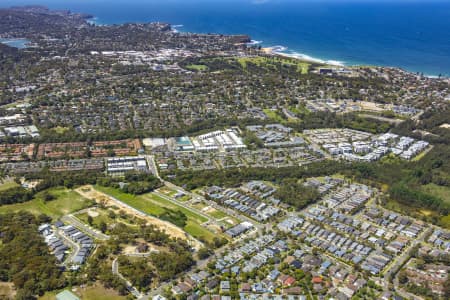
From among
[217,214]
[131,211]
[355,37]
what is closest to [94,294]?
[131,211]

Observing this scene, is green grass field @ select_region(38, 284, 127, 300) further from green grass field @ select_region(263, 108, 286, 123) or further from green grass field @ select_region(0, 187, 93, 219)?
green grass field @ select_region(263, 108, 286, 123)

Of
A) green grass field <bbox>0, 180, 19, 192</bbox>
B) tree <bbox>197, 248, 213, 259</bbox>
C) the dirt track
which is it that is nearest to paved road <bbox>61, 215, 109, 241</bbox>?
the dirt track

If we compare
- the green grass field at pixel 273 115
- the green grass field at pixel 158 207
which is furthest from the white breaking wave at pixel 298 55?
the green grass field at pixel 158 207

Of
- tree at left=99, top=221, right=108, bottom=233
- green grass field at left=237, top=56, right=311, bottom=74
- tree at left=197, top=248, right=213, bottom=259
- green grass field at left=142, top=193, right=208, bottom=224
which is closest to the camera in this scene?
tree at left=197, top=248, right=213, bottom=259

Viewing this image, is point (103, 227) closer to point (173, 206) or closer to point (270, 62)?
point (173, 206)

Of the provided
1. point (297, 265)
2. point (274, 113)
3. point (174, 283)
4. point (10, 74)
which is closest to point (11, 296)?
point (174, 283)

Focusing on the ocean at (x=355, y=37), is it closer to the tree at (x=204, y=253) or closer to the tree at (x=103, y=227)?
the tree at (x=204, y=253)
